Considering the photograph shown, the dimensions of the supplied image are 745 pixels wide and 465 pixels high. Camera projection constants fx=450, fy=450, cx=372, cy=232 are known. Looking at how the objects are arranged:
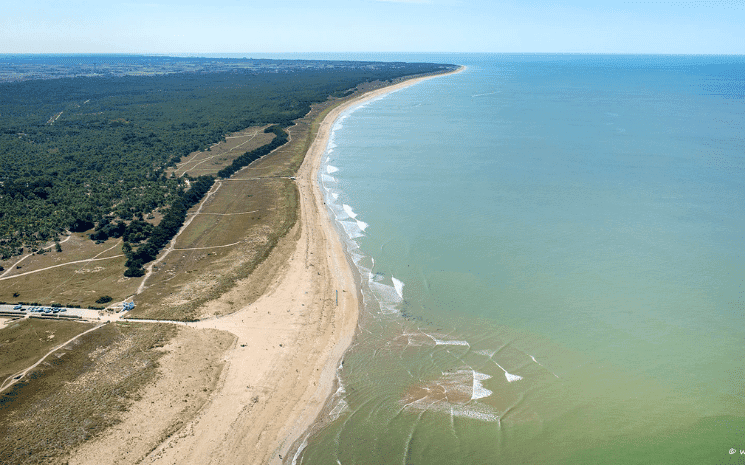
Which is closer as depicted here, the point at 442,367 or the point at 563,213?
the point at 442,367

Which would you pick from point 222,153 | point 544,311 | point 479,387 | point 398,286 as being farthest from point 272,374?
point 222,153

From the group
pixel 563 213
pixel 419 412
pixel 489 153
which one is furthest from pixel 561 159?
pixel 419 412

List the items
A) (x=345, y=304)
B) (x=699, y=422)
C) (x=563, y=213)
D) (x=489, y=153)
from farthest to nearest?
(x=489, y=153)
(x=563, y=213)
(x=345, y=304)
(x=699, y=422)

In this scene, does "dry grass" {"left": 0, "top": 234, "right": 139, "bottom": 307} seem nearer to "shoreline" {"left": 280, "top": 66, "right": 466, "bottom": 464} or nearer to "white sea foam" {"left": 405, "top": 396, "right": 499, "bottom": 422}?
"shoreline" {"left": 280, "top": 66, "right": 466, "bottom": 464}

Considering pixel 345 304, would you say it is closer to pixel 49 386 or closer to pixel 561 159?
pixel 49 386

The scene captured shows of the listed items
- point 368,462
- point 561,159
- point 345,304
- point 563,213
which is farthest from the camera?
point 561,159

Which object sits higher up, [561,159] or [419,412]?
[561,159]
